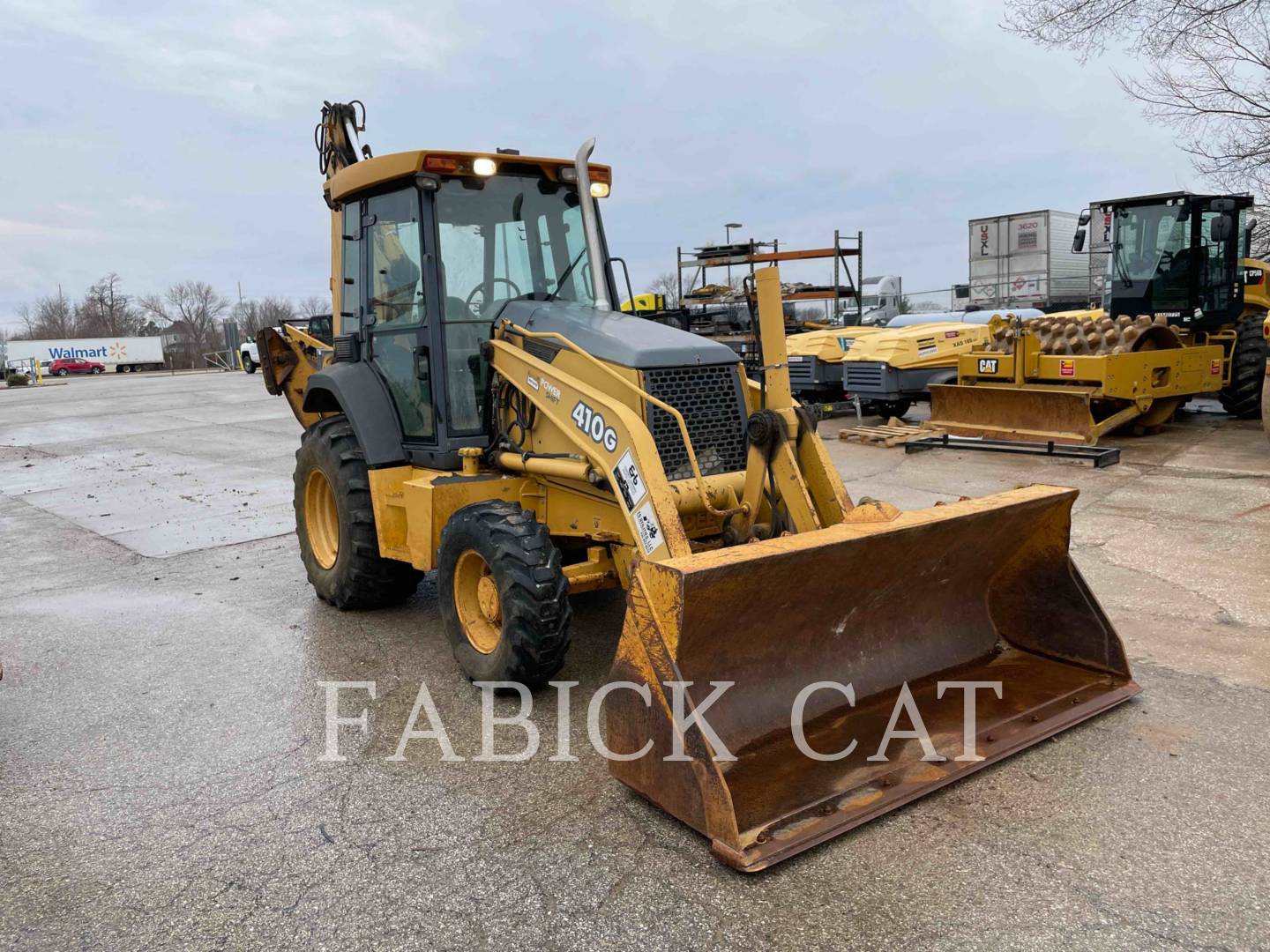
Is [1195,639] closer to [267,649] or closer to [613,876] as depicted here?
[613,876]

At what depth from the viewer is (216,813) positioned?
3670 mm

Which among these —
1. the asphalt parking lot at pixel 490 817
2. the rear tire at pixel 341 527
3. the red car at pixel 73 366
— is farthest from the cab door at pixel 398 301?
the red car at pixel 73 366

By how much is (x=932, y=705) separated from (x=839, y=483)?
1.04 meters

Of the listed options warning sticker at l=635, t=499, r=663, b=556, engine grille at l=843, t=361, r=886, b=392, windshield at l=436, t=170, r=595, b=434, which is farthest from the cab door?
engine grille at l=843, t=361, r=886, b=392

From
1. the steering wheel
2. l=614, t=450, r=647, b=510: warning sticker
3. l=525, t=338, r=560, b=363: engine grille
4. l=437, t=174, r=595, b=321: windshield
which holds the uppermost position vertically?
l=437, t=174, r=595, b=321: windshield

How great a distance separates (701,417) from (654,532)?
0.91 meters

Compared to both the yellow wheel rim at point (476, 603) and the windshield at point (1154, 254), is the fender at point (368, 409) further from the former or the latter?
the windshield at point (1154, 254)

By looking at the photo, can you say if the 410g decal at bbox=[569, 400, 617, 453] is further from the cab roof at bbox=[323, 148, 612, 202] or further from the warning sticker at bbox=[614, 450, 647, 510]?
the cab roof at bbox=[323, 148, 612, 202]

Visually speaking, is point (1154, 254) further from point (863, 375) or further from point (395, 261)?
point (395, 261)

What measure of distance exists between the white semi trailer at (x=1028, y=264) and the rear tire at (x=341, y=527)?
23587 mm

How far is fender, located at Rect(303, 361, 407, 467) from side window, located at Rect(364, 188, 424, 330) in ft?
1.09

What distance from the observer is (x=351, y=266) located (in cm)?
607

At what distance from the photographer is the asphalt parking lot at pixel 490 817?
2902mm

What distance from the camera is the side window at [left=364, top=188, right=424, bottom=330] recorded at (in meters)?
5.39
